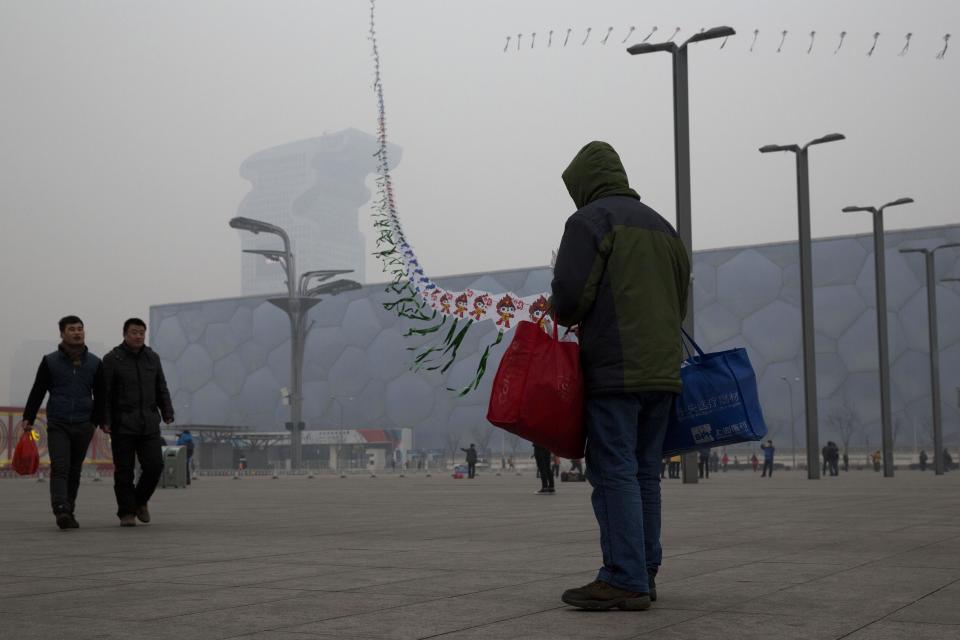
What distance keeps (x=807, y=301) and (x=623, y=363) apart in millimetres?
22845

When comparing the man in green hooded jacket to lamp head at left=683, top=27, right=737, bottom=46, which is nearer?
the man in green hooded jacket

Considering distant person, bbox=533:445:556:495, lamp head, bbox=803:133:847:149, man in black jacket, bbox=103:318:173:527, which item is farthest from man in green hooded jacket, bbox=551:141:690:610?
lamp head, bbox=803:133:847:149

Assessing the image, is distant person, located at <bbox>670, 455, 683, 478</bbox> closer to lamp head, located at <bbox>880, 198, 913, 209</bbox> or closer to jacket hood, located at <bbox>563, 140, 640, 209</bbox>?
lamp head, located at <bbox>880, 198, 913, 209</bbox>

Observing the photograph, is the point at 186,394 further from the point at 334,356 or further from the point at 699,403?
the point at 699,403

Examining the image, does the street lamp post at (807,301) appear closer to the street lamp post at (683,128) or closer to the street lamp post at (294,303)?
the street lamp post at (683,128)

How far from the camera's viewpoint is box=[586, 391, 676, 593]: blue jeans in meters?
4.32

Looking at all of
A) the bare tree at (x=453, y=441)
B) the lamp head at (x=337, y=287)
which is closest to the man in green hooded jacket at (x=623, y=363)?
the lamp head at (x=337, y=287)

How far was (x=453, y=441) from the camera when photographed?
8919cm

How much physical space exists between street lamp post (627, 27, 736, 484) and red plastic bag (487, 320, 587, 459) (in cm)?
1672

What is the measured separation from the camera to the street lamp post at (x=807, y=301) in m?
26.1

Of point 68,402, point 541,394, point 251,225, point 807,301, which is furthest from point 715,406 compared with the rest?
point 251,225

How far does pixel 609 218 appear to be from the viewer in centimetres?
453

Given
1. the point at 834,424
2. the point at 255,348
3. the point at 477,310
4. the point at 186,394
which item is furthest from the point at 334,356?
the point at 477,310

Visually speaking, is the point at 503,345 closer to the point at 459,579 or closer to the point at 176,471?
the point at 176,471
